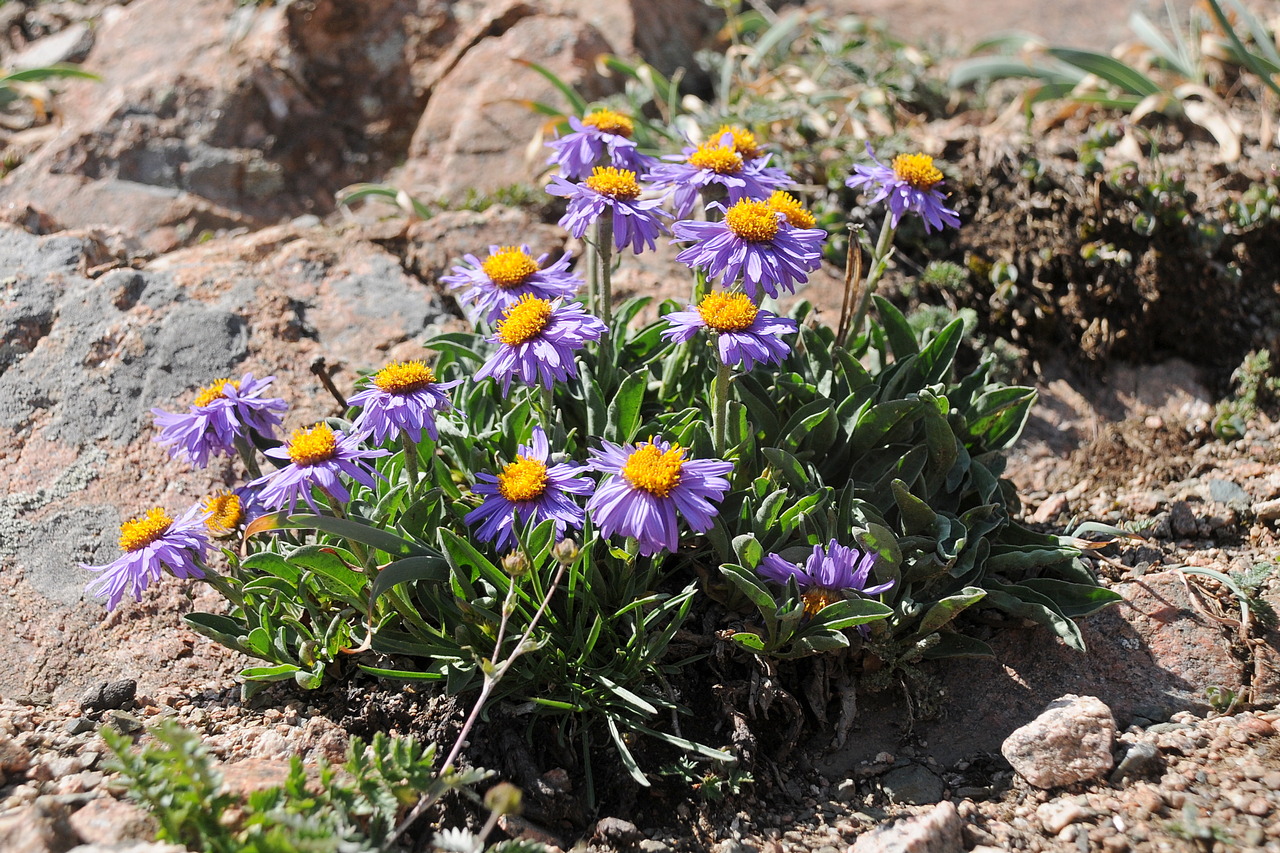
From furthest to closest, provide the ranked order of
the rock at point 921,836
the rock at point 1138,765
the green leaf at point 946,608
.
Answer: the green leaf at point 946,608, the rock at point 1138,765, the rock at point 921,836

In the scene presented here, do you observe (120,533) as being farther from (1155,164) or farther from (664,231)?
(1155,164)

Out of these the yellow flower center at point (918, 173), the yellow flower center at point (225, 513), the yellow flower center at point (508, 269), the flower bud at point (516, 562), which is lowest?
the yellow flower center at point (225, 513)

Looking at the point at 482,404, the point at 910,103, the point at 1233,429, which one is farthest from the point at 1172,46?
the point at 482,404

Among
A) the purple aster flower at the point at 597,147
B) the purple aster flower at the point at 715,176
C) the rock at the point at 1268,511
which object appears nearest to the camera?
the purple aster flower at the point at 715,176

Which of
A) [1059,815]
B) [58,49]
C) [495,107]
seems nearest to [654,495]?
[1059,815]

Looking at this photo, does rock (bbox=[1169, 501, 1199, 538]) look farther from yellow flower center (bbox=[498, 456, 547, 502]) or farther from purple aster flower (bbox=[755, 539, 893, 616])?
yellow flower center (bbox=[498, 456, 547, 502])

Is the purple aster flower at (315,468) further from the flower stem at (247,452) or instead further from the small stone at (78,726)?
the small stone at (78,726)

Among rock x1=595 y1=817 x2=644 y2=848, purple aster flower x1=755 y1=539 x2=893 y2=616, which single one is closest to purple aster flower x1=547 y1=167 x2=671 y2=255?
purple aster flower x1=755 y1=539 x2=893 y2=616

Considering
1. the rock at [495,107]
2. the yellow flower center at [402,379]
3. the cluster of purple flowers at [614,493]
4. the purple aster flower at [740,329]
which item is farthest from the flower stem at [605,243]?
the rock at [495,107]
